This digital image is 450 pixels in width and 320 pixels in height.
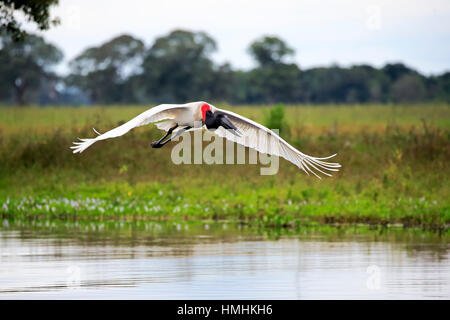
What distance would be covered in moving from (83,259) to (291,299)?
12.5ft

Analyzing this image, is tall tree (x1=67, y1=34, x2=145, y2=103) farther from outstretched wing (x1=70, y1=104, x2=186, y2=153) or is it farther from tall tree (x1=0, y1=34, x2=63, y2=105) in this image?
outstretched wing (x1=70, y1=104, x2=186, y2=153)

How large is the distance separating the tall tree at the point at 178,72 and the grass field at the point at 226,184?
3358 cm

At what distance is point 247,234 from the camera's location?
1538 cm

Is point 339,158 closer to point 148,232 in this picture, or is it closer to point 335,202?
point 335,202

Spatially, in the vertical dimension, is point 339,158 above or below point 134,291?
above

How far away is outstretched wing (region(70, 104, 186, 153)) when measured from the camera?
34.3 feet

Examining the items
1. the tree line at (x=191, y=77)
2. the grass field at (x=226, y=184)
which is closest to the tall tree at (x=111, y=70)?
the tree line at (x=191, y=77)

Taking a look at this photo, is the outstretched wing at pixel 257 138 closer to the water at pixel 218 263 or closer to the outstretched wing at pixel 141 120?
the outstretched wing at pixel 141 120

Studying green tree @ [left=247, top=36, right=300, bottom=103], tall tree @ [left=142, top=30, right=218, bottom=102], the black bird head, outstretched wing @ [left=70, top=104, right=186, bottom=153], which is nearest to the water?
outstretched wing @ [left=70, top=104, right=186, bottom=153]

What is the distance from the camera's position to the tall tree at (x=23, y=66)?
63.2 meters

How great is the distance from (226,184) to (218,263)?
7.72 metres
